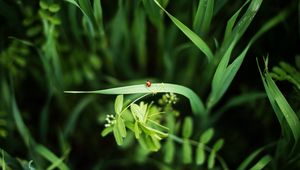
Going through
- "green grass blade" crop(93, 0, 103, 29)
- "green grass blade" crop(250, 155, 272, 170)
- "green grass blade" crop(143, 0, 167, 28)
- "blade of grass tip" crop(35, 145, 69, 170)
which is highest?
"green grass blade" crop(93, 0, 103, 29)

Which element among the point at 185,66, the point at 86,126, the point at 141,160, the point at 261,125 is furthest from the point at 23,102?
the point at 261,125

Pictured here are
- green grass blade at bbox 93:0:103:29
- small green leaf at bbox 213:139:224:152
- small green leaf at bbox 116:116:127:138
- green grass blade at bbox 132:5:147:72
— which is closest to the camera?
small green leaf at bbox 116:116:127:138

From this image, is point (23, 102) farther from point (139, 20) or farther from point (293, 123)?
point (293, 123)

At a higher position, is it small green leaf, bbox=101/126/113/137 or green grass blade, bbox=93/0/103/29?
green grass blade, bbox=93/0/103/29

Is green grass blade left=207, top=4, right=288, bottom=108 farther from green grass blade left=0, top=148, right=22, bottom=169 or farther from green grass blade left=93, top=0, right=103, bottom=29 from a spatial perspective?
green grass blade left=0, top=148, right=22, bottom=169

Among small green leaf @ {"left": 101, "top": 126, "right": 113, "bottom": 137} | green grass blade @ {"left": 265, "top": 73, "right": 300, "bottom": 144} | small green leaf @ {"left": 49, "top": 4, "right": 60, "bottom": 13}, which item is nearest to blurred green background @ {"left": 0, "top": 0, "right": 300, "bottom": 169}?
Answer: small green leaf @ {"left": 49, "top": 4, "right": 60, "bottom": 13}

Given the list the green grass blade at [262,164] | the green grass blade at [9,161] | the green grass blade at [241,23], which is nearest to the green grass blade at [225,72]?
the green grass blade at [241,23]

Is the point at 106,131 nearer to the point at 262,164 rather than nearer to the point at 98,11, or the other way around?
the point at 98,11
